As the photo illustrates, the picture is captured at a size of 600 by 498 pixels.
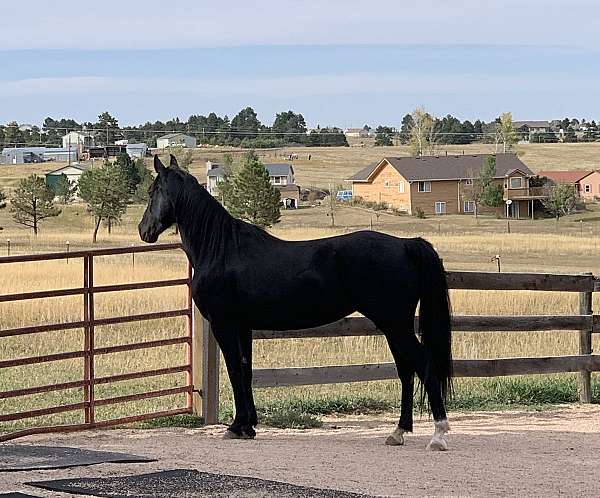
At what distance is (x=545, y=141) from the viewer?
173750 millimetres

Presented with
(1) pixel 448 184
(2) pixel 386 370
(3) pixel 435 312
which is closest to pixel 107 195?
(1) pixel 448 184

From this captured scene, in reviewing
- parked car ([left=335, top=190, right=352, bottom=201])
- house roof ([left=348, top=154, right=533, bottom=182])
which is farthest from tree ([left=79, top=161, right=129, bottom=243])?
parked car ([left=335, top=190, right=352, bottom=201])

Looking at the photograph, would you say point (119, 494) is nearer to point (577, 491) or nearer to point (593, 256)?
point (577, 491)

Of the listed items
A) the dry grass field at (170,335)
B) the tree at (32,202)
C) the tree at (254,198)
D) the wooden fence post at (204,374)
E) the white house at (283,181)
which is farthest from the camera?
the white house at (283,181)

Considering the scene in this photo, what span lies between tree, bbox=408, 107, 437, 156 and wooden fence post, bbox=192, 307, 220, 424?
122 meters

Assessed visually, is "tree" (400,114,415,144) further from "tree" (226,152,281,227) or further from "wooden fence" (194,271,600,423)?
"wooden fence" (194,271,600,423)

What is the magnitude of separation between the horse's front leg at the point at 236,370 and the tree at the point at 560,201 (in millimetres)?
69789

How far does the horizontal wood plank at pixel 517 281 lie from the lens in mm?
10133

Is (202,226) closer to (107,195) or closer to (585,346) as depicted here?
(585,346)

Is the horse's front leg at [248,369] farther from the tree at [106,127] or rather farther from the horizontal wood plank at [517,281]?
the tree at [106,127]

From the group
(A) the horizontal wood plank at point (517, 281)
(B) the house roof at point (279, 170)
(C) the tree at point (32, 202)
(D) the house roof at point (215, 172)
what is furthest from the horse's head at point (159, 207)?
(B) the house roof at point (279, 170)

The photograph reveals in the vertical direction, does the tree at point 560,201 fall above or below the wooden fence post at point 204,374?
above

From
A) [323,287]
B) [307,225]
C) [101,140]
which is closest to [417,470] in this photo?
[323,287]

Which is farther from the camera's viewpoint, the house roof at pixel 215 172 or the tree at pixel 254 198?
the house roof at pixel 215 172
